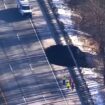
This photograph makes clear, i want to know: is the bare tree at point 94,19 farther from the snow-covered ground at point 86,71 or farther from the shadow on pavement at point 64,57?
the shadow on pavement at point 64,57

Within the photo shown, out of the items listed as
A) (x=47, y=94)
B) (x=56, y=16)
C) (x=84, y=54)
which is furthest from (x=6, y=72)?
(x=56, y=16)

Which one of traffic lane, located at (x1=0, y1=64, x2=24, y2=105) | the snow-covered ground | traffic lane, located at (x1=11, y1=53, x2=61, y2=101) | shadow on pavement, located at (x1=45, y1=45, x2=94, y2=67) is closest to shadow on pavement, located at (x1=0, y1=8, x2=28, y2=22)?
the snow-covered ground

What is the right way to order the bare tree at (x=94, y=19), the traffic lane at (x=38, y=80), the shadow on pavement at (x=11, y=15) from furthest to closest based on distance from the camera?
the shadow on pavement at (x=11, y=15) < the bare tree at (x=94, y=19) < the traffic lane at (x=38, y=80)

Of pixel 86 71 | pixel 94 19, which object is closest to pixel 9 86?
pixel 86 71

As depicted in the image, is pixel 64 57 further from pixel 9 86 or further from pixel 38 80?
pixel 9 86

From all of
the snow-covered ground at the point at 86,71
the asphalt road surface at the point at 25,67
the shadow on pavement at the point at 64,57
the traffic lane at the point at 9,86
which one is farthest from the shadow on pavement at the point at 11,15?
the traffic lane at the point at 9,86

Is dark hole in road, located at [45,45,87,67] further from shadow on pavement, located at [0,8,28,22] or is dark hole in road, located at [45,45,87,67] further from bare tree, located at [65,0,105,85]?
shadow on pavement, located at [0,8,28,22]

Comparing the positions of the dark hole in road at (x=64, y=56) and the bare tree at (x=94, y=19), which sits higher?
the bare tree at (x=94, y=19)
